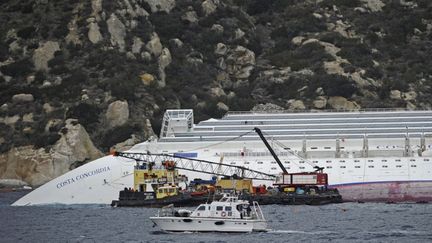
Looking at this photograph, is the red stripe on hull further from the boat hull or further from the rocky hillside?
the rocky hillside

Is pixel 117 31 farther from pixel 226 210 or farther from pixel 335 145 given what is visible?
pixel 226 210

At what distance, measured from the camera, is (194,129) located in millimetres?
145375

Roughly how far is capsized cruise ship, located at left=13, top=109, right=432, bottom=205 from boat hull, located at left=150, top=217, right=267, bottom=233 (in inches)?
1467

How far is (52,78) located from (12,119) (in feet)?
29.7

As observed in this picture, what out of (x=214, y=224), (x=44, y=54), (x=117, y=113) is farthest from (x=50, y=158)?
(x=214, y=224)

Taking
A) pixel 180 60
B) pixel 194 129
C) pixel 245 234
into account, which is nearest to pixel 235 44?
pixel 180 60

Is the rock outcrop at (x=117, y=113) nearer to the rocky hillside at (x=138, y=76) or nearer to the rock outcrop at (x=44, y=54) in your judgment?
the rocky hillside at (x=138, y=76)

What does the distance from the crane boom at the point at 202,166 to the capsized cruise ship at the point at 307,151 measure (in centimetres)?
83

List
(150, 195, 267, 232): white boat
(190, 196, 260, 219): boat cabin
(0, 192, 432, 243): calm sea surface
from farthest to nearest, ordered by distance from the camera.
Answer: (150, 195, 267, 232): white boat → (190, 196, 260, 219): boat cabin → (0, 192, 432, 243): calm sea surface

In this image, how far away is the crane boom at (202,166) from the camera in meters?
135

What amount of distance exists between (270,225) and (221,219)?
730 centimetres

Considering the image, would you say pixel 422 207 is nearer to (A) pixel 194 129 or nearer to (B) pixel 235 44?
(A) pixel 194 129

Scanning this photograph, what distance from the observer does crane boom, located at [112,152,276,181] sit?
135125mm

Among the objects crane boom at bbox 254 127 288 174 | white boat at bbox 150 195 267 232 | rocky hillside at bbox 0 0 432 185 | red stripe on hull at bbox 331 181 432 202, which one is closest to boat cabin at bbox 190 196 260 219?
white boat at bbox 150 195 267 232
